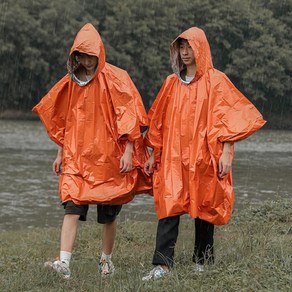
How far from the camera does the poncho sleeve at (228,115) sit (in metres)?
5.42

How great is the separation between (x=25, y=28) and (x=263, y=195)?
36891 millimetres

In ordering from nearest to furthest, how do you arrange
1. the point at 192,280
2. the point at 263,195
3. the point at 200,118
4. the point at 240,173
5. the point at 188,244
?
the point at 192,280 → the point at 200,118 → the point at 188,244 → the point at 263,195 → the point at 240,173

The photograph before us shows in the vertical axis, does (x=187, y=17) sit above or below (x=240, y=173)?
above

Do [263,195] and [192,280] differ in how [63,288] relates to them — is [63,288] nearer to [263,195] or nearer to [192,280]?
[192,280]

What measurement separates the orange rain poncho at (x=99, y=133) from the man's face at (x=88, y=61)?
66 millimetres

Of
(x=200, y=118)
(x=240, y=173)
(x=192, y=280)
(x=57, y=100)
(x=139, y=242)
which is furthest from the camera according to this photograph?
(x=240, y=173)

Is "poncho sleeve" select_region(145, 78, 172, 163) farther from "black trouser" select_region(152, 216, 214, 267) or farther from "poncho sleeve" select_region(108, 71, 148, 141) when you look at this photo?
"black trouser" select_region(152, 216, 214, 267)

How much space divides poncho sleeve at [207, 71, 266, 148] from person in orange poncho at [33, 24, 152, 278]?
0.59 m

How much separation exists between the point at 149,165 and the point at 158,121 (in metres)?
0.35

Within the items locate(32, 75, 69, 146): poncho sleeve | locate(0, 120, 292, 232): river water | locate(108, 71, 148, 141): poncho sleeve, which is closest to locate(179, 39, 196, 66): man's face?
locate(108, 71, 148, 141): poncho sleeve

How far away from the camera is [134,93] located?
5.80 m

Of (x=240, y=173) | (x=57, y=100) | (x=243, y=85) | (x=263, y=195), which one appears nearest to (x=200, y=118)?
(x=57, y=100)

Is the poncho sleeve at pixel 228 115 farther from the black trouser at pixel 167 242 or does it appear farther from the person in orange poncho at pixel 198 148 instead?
the black trouser at pixel 167 242

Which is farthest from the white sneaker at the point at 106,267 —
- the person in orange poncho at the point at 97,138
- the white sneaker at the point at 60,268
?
the white sneaker at the point at 60,268
